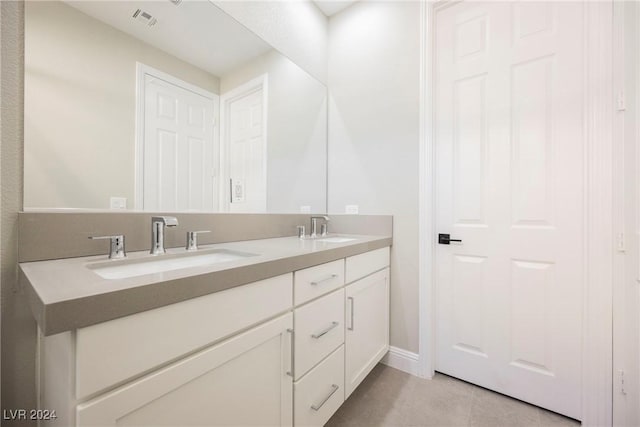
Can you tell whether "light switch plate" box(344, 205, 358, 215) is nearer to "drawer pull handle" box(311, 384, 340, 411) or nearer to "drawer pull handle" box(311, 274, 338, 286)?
"drawer pull handle" box(311, 274, 338, 286)

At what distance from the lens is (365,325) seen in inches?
58.8

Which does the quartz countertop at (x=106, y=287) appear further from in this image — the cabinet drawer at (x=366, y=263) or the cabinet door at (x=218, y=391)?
the cabinet drawer at (x=366, y=263)

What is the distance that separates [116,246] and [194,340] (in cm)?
49

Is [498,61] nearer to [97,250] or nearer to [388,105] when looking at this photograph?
[388,105]

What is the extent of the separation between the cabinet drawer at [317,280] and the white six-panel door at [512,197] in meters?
0.82

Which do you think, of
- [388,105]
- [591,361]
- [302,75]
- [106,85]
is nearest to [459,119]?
[388,105]

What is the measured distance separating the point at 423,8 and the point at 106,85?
177 cm

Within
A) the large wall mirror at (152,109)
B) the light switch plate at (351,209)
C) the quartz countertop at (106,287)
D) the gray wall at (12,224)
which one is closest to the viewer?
the quartz countertop at (106,287)

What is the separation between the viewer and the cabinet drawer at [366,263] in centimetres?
135

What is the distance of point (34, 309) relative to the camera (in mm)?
537

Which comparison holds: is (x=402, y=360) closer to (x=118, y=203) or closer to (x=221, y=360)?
(x=221, y=360)

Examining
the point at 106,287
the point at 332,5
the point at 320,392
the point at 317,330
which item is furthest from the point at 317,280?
the point at 332,5

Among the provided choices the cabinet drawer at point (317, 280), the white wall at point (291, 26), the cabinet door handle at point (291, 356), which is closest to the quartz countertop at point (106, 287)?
the cabinet drawer at point (317, 280)

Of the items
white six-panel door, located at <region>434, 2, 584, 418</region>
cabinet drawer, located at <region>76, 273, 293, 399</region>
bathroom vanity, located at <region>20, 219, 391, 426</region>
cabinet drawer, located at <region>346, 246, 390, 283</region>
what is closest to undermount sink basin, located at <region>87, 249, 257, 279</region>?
bathroom vanity, located at <region>20, 219, 391, 426</region>
